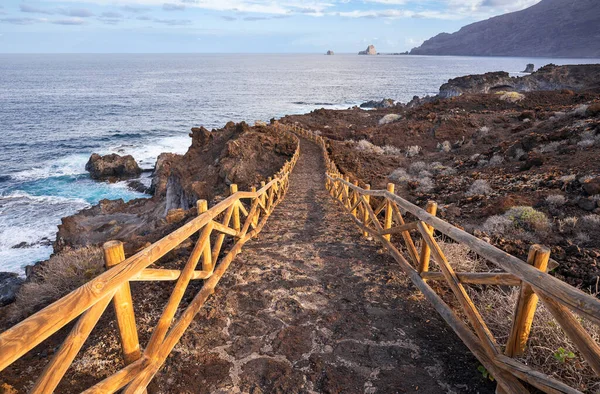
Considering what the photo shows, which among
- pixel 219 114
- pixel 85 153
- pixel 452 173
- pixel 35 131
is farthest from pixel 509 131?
pixel 35 131

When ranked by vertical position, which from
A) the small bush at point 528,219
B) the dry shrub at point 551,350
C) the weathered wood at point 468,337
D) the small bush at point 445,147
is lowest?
the small bush at point 445,147

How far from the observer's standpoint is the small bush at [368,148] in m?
27.9

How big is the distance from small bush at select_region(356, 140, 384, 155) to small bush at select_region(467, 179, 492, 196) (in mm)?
12185

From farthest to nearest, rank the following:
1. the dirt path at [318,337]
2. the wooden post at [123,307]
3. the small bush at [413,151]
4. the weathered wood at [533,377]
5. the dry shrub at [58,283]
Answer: the small bush at [413,151], the dry shrub at [58,283], the dirt path at [318,337], the wooden post at [123,307], the weathered wood at [533,377]

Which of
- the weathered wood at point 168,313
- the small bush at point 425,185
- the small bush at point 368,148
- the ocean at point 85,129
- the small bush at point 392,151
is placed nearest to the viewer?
the weathered wood at point 168,313

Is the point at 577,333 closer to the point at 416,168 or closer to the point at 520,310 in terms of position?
the point at 520,310

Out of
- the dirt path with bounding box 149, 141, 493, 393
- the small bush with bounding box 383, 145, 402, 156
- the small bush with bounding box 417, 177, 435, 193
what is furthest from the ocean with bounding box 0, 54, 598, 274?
the small bush with bounding box 383, 145, 402, 156

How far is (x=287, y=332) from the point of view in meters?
4.31

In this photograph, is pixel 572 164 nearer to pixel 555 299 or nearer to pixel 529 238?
pixel 529 238

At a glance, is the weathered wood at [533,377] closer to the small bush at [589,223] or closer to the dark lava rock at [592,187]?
the small bush at [589,223]

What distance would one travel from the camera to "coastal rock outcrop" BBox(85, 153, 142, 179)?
107 ft

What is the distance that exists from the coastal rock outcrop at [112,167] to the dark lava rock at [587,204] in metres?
33.4

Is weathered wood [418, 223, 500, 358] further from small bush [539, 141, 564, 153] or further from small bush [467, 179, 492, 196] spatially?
small bush [539, 141, 564, 153]

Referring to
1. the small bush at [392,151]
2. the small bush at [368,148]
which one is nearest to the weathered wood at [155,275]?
the small bush at [368,148]
